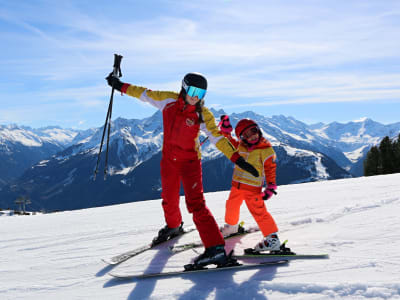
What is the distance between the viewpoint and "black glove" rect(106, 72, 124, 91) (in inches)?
194

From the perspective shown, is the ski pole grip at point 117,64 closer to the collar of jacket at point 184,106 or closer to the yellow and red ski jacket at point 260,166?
the collar of jacket at point 184,106

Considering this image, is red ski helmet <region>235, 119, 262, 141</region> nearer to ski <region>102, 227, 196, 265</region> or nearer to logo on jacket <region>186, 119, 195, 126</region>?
logo on jacket <region>186, 119, 195, 126</region>

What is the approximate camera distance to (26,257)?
5.23 metres

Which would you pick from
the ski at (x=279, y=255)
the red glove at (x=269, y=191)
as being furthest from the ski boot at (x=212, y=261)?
the red glove at (x=269, y=191)

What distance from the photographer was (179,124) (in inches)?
177

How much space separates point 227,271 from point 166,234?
163 centimetres

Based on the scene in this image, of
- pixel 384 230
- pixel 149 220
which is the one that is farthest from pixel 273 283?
pixel 149 220

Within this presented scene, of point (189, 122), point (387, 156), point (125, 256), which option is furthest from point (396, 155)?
point (125, 256)

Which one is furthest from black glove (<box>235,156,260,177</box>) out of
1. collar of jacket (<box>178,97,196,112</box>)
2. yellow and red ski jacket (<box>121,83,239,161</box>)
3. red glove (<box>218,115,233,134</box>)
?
red glove (<box>218,115,233,134</box>)

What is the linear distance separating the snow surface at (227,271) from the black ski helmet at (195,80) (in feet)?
7.98

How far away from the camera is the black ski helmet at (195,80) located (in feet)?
14.3

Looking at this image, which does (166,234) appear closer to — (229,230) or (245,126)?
(229,230)

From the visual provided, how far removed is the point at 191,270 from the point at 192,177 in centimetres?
122

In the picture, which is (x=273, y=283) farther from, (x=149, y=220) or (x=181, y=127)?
(x=149, y=220)
